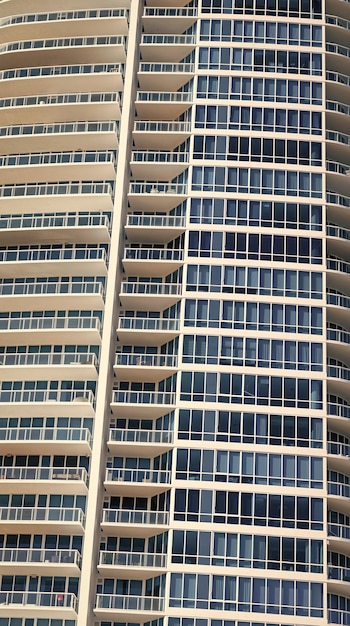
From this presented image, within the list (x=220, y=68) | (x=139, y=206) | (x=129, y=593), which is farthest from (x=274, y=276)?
(x=129, y=593)

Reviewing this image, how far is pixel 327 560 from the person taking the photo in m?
70.1

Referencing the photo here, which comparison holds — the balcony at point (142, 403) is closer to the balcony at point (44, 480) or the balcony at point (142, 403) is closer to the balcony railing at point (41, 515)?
the balcony at point (44, 480)

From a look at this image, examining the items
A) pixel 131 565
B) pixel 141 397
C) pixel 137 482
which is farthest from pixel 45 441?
pixel 131 565

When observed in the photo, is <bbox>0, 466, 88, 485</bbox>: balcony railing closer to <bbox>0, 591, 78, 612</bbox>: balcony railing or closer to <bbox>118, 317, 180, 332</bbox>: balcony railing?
<bbox>0, 591, 78, 612</bbox>: balcony railing

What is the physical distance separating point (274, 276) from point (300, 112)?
12.2m

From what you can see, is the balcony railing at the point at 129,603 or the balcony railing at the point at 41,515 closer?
the balcony railing at the point at 129,603

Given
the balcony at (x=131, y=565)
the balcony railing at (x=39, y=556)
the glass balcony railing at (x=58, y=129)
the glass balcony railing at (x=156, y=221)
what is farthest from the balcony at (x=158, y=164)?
the balcony railing at (x=39, y=556)

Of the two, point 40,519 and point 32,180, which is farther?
point 32,180

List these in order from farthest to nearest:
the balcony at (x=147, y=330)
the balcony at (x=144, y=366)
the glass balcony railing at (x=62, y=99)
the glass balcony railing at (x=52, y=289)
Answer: the glass balcony railing at (x=62, y=99)
the glass balcony railing at (x=52, y=289)
the balcony at (x=147, y=330)
the balcony at (x=144, y=366)

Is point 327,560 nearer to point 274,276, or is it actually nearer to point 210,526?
point 210,526

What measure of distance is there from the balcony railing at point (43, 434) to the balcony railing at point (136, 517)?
484cm

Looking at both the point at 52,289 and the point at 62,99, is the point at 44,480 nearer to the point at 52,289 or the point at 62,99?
the point at 52,289

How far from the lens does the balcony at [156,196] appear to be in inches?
3076

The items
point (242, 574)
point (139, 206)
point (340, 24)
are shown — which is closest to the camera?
point (242, 574)
